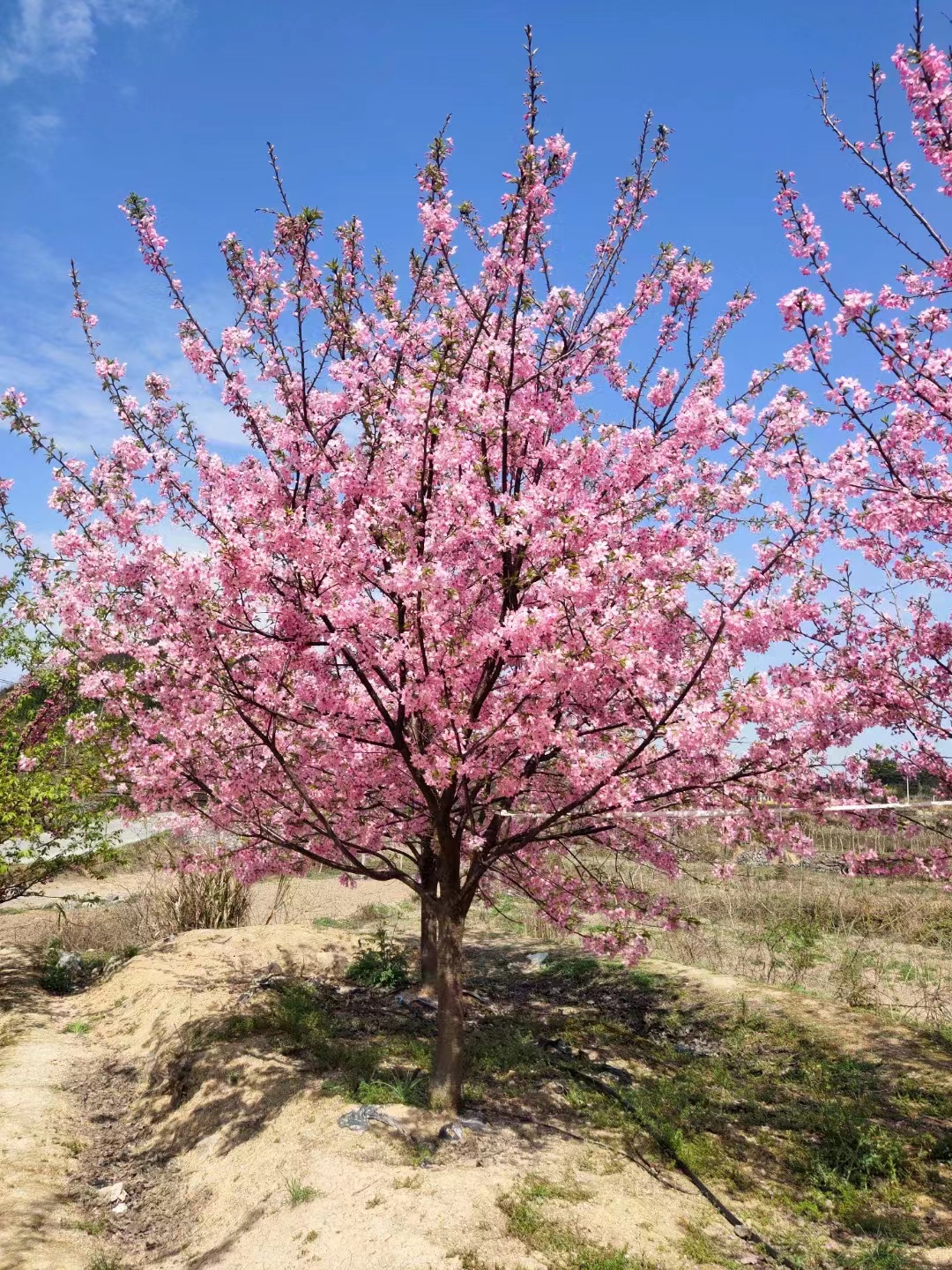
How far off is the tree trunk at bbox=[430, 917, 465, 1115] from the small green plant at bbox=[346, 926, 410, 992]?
11.1ft

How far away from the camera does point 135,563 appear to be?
269 inches

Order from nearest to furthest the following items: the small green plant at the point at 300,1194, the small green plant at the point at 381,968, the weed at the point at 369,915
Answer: the small green plant at the point at 300,1194, the small green plant at the point at 381,968, the weed at the point at 369,915

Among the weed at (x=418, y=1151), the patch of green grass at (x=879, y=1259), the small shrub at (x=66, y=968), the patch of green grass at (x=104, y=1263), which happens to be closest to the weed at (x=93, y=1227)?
the patch of green grass at (x=104, y=1263)

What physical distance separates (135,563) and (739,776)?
196 inches

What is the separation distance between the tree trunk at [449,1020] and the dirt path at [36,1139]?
7.62 feet

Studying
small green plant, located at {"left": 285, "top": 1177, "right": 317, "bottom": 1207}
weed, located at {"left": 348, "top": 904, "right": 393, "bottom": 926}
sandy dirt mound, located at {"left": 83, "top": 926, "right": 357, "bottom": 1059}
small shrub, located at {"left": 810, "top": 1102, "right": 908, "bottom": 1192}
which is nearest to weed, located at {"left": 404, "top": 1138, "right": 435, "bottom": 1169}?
small green plant, located at {"left": 285, "top": 1177, "right": 317, "bottom": 1207}

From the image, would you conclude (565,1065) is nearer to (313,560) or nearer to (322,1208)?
(322,1208)

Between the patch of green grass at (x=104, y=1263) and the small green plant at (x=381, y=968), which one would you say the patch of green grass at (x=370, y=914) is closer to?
the small green plant at (x=381, y=968)

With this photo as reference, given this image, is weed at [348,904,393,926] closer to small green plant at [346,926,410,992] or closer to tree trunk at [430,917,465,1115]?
small green plant at [346,926,410,992]

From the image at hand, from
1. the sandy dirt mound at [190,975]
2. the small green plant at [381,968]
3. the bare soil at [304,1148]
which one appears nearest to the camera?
the bare soil at [304,1148]

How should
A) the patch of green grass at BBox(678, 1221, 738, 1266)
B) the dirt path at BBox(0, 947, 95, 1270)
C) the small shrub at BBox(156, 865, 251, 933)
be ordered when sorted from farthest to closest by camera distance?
the small shrub at BBox(156, 865, 251, 933)
the dirt path at BBox(0, 947, 95, 1270)
the patch of green grass at BBox(678, 1221, 738, 1266)

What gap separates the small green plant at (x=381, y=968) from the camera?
931cm

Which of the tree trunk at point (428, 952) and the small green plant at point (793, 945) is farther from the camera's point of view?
the small green plant at point (793, 945)

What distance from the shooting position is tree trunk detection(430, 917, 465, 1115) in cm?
592
